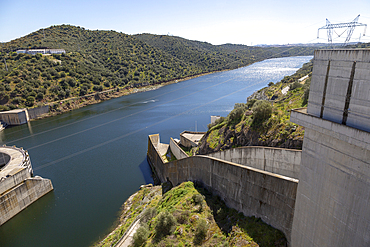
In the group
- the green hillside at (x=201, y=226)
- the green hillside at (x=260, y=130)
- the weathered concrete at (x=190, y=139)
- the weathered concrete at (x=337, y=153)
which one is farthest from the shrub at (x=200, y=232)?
the weathered concrete at (x=190, y=139)

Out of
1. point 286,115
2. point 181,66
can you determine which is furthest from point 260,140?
point 181,66

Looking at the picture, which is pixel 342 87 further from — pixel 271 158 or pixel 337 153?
pixel 271 158

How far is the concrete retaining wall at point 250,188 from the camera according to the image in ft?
34.9

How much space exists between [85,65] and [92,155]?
57.9 m

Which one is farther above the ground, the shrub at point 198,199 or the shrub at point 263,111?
the shrub at point 263,111

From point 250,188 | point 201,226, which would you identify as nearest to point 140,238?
point 201,226

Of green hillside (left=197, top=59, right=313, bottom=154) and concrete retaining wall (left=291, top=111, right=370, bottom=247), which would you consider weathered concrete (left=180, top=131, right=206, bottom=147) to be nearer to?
green hillside (left=197, top=59, right=313, bottom=154)

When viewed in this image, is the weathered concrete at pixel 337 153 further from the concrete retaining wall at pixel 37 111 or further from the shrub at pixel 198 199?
the concrete retaining wall at pixel 37 111

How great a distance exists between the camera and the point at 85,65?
8281 cm

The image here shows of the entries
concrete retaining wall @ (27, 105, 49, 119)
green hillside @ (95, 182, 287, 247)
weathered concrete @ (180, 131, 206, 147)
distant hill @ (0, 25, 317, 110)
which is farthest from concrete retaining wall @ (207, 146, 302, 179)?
distant hill @ (0, 25, 317, 110)

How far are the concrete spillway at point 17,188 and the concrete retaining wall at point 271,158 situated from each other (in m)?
20.6

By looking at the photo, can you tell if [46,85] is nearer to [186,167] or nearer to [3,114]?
[3,114]

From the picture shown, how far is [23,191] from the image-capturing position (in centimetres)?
2372

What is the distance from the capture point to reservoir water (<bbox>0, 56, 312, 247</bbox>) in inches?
838
